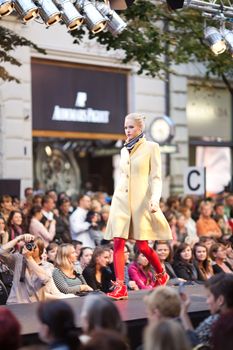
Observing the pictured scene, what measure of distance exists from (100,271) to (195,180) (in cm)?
658

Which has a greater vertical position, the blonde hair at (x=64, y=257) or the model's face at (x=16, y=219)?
the model's face at (x=16, y=219)

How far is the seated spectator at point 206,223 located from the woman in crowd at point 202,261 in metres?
3.39

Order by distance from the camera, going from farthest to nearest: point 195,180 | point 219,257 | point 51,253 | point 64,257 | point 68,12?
1. point 195,180
2. point 219,257
3. point 51,253
4. point 68,12
5. point 64,257

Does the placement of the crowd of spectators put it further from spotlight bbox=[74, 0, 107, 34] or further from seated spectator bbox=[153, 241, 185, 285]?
spotlight bbox=[74, 0, 107, 34]

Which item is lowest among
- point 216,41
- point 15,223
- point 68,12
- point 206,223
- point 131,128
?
point 206,223

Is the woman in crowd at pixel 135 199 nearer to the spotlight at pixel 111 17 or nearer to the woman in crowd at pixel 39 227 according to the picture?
the spotlight at pixel 111 17

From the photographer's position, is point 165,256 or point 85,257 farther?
point 165,256

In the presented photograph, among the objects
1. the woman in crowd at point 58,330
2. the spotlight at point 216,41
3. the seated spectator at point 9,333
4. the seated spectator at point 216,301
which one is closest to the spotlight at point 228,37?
the spotlight at point 216,41

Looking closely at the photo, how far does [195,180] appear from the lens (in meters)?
16.7

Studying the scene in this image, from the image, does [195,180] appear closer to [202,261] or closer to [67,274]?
[202,261]

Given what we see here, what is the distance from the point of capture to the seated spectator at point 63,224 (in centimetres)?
1358

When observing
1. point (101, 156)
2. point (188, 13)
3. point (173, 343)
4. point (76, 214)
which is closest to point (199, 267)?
point (76, 214)

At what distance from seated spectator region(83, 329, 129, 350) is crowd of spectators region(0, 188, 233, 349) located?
2 centimetres

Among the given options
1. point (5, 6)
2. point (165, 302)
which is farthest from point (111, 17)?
point (165, 302)
